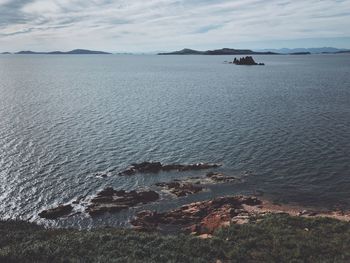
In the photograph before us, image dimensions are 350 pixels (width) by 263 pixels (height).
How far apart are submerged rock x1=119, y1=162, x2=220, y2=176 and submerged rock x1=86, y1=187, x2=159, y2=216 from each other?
23.2 ft

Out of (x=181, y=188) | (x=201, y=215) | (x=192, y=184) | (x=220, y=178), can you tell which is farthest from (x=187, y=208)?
(x=220, y=178)

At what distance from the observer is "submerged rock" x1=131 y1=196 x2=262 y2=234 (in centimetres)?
3816

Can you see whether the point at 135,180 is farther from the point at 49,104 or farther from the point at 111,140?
the point at 49,104

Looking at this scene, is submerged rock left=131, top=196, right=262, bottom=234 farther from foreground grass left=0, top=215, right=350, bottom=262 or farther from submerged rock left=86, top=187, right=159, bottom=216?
foreground grass left=0, top=215, right=350, bottom=262

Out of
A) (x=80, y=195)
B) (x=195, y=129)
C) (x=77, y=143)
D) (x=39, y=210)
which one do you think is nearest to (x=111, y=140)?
(x=77, y=143)

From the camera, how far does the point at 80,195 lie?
48719mm

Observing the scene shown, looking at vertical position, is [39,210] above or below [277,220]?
below

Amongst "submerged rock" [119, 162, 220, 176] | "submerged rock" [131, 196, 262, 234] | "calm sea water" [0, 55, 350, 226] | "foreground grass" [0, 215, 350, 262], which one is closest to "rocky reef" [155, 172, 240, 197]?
"calm sea water" [0, 55, 350, 226]

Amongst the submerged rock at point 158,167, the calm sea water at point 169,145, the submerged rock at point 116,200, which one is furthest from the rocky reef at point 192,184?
Answer: the submerged rock at point 158,167

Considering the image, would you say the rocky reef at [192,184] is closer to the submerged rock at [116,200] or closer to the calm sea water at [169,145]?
the calm sea water at [169,145]

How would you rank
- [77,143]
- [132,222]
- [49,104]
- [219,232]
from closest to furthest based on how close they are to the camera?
[219,232], [132,222], [77,143], [49,104]

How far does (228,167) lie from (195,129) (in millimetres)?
22038

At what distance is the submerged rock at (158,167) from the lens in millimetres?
55872

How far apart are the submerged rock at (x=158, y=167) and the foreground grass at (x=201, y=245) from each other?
23.3 m
